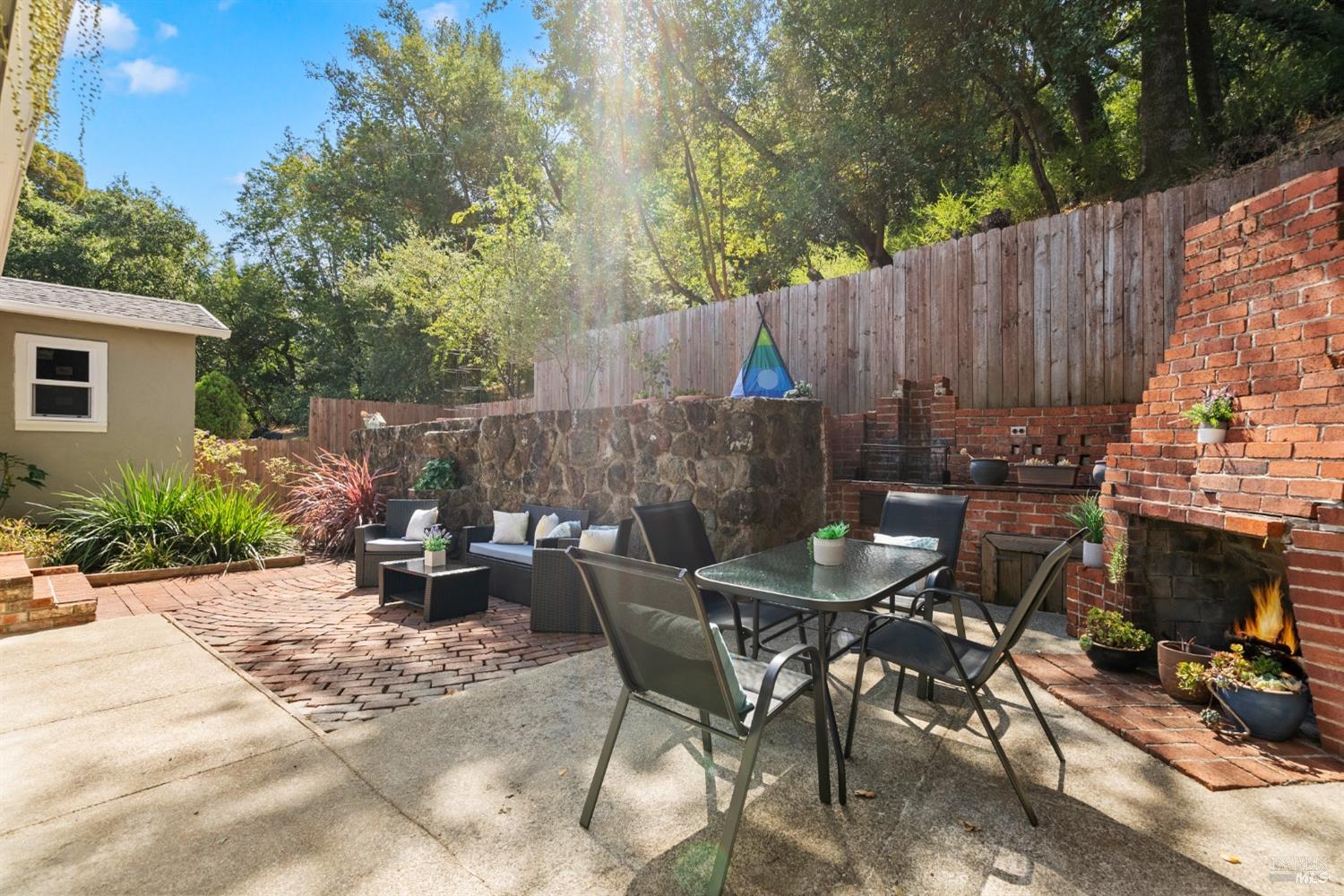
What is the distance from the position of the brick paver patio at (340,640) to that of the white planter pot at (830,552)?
1.74m

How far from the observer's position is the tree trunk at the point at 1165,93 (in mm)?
6031

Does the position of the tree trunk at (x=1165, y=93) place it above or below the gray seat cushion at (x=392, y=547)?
above

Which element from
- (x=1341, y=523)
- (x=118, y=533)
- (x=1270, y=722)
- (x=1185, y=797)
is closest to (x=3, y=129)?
(x=118, y=533)

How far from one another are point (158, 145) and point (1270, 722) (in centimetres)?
1688

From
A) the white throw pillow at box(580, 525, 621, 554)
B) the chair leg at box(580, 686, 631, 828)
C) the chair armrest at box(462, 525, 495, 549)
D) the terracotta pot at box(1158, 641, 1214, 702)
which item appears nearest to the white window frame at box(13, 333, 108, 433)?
the chair armrest at box(462, 525, 495, 549)

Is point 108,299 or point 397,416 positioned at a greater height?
point 108,299

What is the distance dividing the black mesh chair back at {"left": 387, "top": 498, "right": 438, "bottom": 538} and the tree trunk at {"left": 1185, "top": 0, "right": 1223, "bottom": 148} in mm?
9072

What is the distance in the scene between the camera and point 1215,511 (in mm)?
2674

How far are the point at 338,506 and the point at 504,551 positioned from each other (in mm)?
3667

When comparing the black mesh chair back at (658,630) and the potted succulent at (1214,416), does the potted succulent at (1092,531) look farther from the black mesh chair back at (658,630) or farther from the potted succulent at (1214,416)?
the black mesh chair back at (658,630)

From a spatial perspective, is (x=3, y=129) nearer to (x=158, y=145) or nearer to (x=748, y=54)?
(x=748, y=54)

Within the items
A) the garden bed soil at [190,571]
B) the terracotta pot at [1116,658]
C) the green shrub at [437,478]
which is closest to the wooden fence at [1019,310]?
the terracotta pot at [1116,658]

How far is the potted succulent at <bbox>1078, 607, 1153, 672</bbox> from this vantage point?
3117mm

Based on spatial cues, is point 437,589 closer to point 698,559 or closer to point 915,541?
point 698,559
